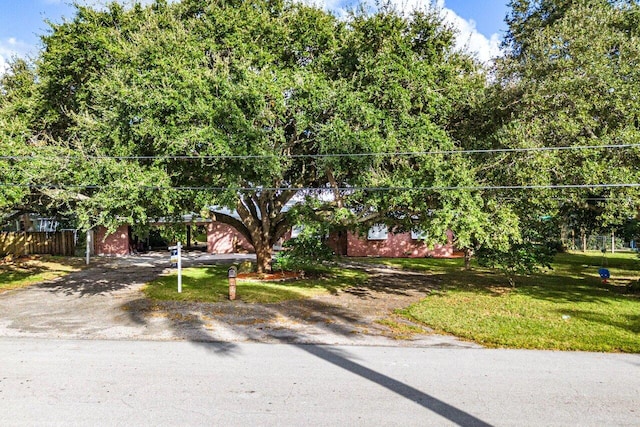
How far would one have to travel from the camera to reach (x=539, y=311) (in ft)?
34.8

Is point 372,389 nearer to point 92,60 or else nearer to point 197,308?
point 197,308

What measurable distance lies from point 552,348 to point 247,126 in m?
7.98

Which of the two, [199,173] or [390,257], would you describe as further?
[390,257]

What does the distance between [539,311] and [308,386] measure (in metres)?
7.54

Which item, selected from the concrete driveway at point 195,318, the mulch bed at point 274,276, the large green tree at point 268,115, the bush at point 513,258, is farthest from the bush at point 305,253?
the bush at point 513,258

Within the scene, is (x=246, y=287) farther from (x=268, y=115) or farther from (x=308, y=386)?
(x=308, y=386)

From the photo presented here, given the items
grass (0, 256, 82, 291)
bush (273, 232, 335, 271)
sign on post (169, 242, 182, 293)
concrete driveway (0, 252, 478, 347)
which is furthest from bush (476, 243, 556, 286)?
grass (0, 256, 82, 291)

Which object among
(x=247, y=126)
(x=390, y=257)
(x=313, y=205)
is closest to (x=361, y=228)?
(x=313, y=205)

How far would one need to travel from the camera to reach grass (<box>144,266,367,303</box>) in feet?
41.4

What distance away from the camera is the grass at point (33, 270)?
16.2m

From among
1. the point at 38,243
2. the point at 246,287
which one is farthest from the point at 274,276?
the point at 38,243

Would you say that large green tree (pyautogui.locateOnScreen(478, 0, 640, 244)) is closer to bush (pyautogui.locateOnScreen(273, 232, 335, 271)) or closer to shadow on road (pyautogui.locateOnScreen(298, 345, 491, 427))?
shadow on road (pyautogui.locateOnScreen(298, 345, 491, 427))

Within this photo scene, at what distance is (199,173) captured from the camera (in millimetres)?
11516

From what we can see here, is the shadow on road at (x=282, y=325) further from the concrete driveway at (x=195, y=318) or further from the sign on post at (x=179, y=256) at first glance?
the sign on post at (x=179, y=256)
